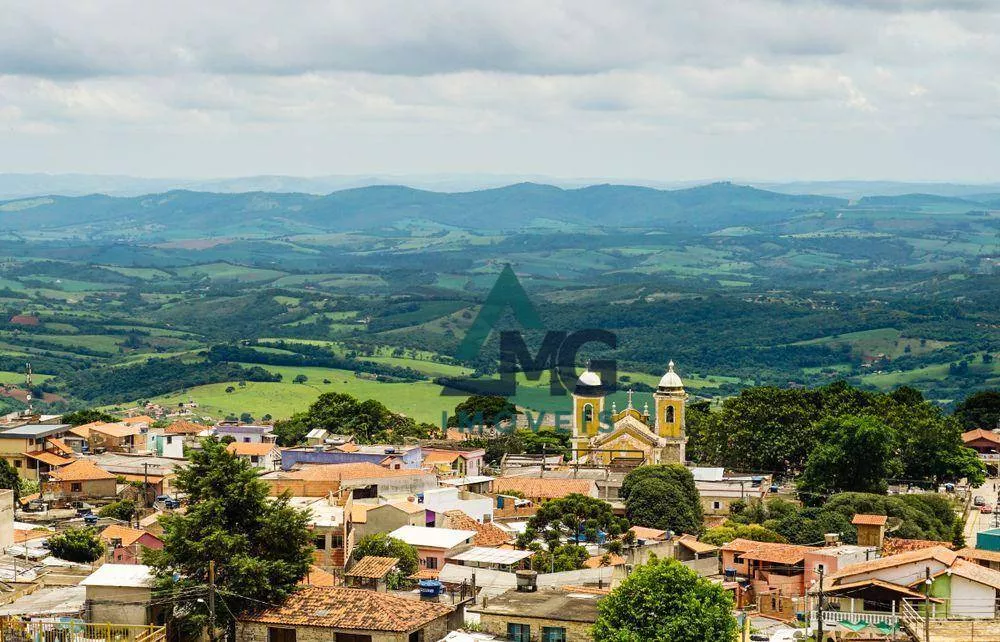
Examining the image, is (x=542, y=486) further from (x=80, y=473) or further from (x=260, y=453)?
(x=80, y=473)

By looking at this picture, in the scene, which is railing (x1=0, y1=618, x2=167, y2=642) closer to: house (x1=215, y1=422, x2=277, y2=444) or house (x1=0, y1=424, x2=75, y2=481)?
house (x1=0, y1=424, x2=75, y2=481)

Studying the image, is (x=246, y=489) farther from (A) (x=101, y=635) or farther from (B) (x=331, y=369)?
(B) (x=331, y=369)

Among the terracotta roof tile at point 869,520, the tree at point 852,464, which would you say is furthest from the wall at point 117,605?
the tree at point 852,464

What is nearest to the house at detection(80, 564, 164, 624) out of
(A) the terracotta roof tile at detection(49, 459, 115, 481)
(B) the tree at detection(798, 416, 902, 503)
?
(A) the terracotta roof tile at detection(49, 459, 115, 481)

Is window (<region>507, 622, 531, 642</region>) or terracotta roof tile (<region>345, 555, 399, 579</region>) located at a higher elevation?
window (<region>507, 622, 531, 642</region>)

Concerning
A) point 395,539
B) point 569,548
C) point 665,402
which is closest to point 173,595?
point 395,539

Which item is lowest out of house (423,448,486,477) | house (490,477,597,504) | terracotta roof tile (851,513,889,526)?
house (423,448,486,477)
